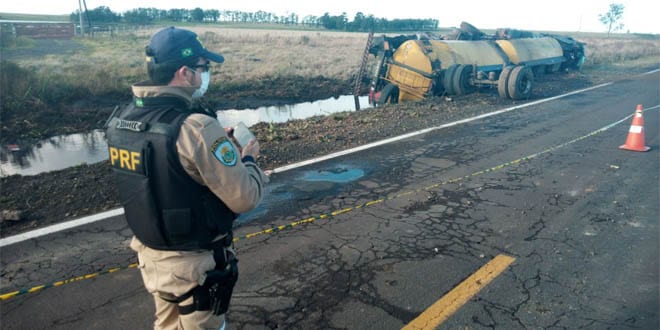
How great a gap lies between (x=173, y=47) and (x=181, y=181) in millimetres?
666

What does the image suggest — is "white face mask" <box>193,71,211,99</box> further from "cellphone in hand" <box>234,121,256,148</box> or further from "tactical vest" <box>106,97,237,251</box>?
"cellphone in hand" <box>234,121,256,148</box>

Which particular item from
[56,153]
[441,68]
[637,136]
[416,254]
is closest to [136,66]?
[56,153]

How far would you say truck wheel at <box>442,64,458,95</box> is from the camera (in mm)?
13539

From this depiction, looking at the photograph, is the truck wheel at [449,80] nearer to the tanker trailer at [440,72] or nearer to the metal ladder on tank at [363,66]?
the tanker trailer at [440,72]

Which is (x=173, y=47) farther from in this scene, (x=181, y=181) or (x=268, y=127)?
(x=268, y=127)

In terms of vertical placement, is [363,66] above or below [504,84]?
above

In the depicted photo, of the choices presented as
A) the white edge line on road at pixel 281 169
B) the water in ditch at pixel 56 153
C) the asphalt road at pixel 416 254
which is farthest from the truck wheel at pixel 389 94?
the asphalt road at pixel 416 254

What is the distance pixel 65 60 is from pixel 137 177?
3087 centimetres

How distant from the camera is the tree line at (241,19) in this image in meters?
71.0

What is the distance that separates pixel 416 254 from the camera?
4.28 metres

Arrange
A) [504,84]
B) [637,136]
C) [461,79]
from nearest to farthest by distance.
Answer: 1. [637,136]
2. [504,84]
3. [461,79]

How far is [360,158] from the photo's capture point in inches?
292

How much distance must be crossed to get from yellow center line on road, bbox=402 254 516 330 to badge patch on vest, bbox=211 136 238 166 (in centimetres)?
191

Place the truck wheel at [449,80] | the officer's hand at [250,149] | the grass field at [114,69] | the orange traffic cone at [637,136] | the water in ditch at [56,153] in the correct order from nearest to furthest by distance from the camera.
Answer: the officer's hand at [250,149] → the orange traffic cone at [637,136] → the water in ditch at [56,153] → the truck wheel at [449,80] → the grass field at [114,69]
